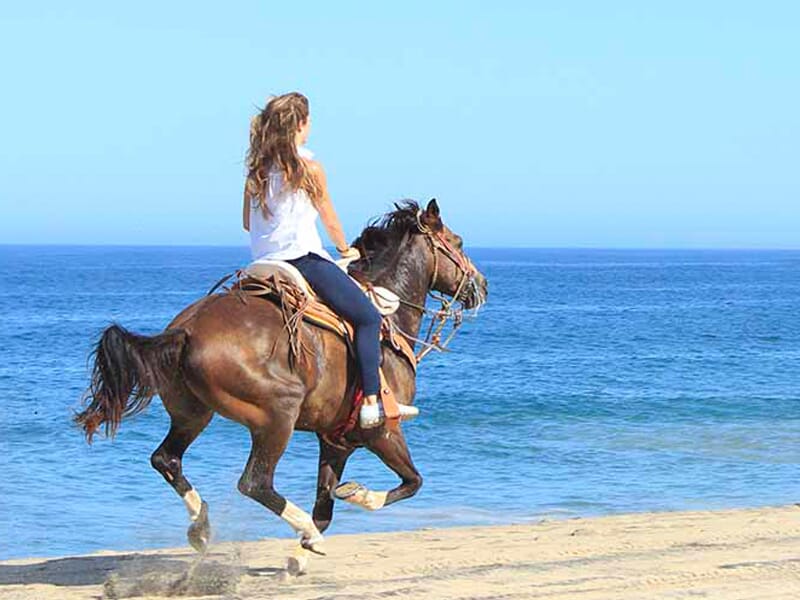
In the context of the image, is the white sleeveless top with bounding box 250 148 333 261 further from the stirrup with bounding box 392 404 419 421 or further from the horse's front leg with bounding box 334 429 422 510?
the horse's front leg with bounding box 334 429 422 510

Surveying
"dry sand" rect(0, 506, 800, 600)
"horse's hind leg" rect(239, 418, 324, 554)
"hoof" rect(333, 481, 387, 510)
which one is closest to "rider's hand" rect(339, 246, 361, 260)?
"horse's hind leg" rect(239, 418, 324, 554)

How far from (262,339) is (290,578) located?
65.2 inches

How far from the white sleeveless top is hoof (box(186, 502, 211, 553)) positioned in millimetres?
1572

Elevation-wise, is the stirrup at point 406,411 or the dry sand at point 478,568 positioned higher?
the stirrup at point 406,411

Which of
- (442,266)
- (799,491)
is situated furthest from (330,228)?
(799,491)

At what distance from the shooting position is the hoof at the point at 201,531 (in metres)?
7.96

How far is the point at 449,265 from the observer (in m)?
8.96

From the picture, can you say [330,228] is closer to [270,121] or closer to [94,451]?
[270,121]

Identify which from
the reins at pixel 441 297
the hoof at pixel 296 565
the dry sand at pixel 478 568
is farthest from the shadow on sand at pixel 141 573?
the reins at pixel 441 297

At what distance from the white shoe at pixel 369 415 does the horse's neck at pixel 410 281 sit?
92 cm

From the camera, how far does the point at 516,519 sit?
43.3 feet

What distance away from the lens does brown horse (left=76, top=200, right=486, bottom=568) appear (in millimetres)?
7334

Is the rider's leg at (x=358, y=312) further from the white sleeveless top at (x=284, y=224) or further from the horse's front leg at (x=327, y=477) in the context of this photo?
the horse's front leg at (x=327, y=477)

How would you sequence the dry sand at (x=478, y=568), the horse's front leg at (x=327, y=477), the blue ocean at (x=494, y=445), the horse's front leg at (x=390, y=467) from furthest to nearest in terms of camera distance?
the blue ocean at (x=494, y=445) → the horse's front leg at (x=327, y=477) → the horse's front leg at (x=390, y=467) → the dry sand at (x=478, y=568)
